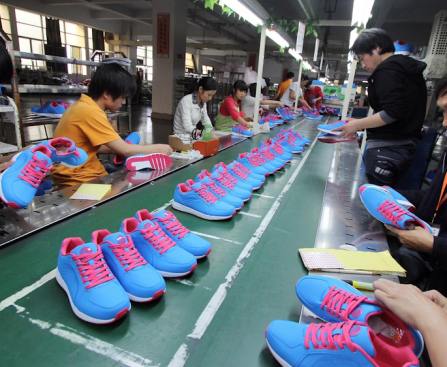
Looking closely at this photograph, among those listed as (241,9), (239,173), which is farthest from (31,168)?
(241,9)

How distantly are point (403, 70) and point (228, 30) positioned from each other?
669 inches

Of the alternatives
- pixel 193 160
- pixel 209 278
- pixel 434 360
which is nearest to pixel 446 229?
pixel 434 360

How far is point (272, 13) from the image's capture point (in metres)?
5.30

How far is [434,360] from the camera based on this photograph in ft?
2.41

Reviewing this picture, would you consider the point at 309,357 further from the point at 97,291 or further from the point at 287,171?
the point at 287,171

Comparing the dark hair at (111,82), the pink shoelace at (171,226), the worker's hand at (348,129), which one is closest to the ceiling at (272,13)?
the worker's hand at (348,129)

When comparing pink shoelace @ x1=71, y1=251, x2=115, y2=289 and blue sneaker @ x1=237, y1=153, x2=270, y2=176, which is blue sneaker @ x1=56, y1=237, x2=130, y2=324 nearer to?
pink shoelace @ x1=71, y1=251, x2=115, y2=289

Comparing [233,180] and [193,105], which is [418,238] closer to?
[233,180]

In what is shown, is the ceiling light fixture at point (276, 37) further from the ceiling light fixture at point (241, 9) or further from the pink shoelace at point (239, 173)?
the pink shoelace at point (239, 173)

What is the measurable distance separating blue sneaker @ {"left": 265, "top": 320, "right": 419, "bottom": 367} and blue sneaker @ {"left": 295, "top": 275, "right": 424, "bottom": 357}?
4 centimetres

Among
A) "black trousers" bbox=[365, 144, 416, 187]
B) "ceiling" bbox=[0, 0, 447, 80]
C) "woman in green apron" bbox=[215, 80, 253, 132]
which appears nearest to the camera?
"black trousers" bbox=[365, 144, 416, 187]

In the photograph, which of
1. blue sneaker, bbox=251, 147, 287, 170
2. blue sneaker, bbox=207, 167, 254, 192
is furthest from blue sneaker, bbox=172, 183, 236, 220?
blue sneaker, bbox=251, 147, 287, 170

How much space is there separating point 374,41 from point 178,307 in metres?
2.33

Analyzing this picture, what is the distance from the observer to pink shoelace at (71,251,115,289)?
0.99 meters
